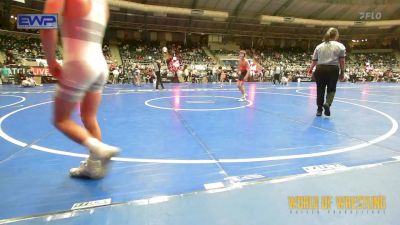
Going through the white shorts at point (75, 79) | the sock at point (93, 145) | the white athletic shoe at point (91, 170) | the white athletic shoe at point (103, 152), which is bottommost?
the white athletic shoe at point (91, 170)

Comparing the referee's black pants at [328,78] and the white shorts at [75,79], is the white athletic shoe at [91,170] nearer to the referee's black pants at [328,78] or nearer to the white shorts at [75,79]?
the white shorts at [75,79]

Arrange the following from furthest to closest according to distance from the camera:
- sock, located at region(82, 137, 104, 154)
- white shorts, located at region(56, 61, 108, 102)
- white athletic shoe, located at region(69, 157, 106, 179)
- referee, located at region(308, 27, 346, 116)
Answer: referee, located at region(308, 27, 346, 116) → white athletic shoe, located at region(69, 157, 106, 179) → sock, located at region(82, 137, 104, 154) → white shorts, located at region(56, 61, 108, 102)

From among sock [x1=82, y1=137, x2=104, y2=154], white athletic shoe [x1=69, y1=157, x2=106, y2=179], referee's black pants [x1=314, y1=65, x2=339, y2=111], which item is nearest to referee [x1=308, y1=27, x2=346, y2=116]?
referee's black pants [x1=314, y1=65, x2=339, y2=111]

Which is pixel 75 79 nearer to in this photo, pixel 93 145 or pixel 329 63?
pixel 93 145

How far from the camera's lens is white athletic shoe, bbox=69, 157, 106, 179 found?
248 centimetres

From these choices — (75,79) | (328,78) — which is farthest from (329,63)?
(75,79)

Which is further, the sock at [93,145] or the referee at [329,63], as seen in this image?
the referee at [329,63]

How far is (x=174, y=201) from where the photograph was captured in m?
2.07

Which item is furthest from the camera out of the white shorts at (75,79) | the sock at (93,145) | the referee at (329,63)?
the referee at (329,63)

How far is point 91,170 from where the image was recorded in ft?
8.20

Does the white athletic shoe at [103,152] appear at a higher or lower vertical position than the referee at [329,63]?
lower

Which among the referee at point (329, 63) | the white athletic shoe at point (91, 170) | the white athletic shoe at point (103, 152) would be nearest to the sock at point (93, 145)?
the white athletic shoe at point (103, 152)

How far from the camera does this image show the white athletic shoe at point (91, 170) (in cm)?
248

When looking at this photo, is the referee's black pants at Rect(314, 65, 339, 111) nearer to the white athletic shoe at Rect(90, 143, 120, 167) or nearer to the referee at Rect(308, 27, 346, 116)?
the referee at Rect(308, 27, 346, 116)
